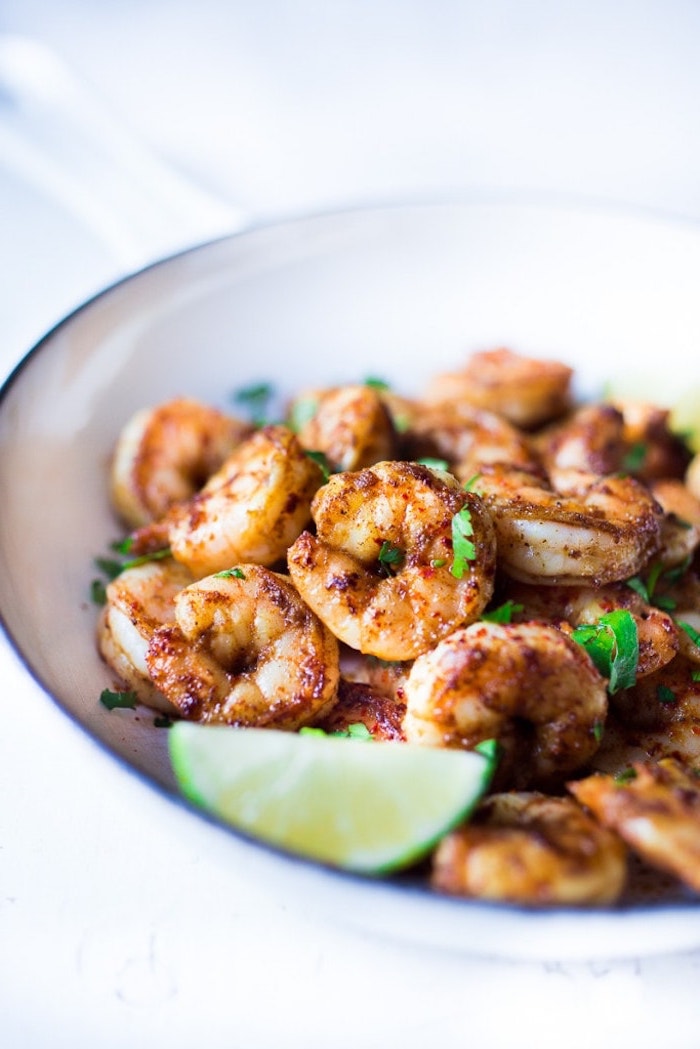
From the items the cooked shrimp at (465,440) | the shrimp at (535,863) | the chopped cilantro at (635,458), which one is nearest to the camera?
the shrimp at (535,863)

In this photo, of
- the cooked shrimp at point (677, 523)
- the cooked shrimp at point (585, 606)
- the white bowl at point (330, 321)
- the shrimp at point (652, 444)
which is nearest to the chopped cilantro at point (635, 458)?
the shrimp at point (652, 444)

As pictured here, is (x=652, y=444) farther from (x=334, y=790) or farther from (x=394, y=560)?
(x=334, y=790)

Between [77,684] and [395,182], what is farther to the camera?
[395,182]

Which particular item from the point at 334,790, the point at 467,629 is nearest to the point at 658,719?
the point at 467,629

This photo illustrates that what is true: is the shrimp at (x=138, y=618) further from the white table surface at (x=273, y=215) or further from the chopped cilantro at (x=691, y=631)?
Answer: the chopped cilantro at (x=691, y=631)

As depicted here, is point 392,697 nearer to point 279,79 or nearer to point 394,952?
point 394,952

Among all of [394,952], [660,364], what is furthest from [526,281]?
[394,952]
